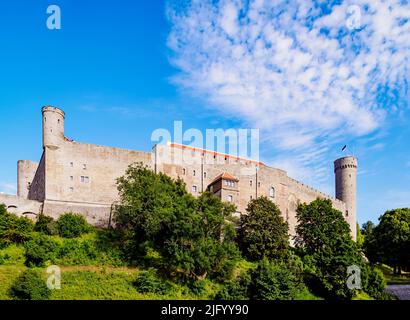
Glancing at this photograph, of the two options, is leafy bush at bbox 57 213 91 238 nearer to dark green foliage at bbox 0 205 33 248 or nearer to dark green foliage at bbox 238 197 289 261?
dark green foliage at bbox 0 205 33 248

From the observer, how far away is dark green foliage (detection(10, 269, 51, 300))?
2545 cm

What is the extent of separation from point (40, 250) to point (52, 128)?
15.6 metres

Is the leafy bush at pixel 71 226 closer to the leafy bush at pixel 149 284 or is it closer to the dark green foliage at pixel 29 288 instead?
the leafy bush at pixel 149 284

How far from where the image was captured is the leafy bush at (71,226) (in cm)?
3712

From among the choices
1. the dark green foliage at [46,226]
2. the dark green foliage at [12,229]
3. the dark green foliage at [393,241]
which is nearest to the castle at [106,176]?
the dark green foliage at [46,226]

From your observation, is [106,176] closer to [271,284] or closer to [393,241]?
[271,284]

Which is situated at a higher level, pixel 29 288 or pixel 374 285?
pixel 29 288

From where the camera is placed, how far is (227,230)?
33469mm

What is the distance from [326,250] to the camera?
120 ft

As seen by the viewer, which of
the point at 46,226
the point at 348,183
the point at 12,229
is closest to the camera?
the point at 12,229

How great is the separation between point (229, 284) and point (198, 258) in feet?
11.1

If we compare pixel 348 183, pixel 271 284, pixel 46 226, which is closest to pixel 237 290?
pixel 271 284
